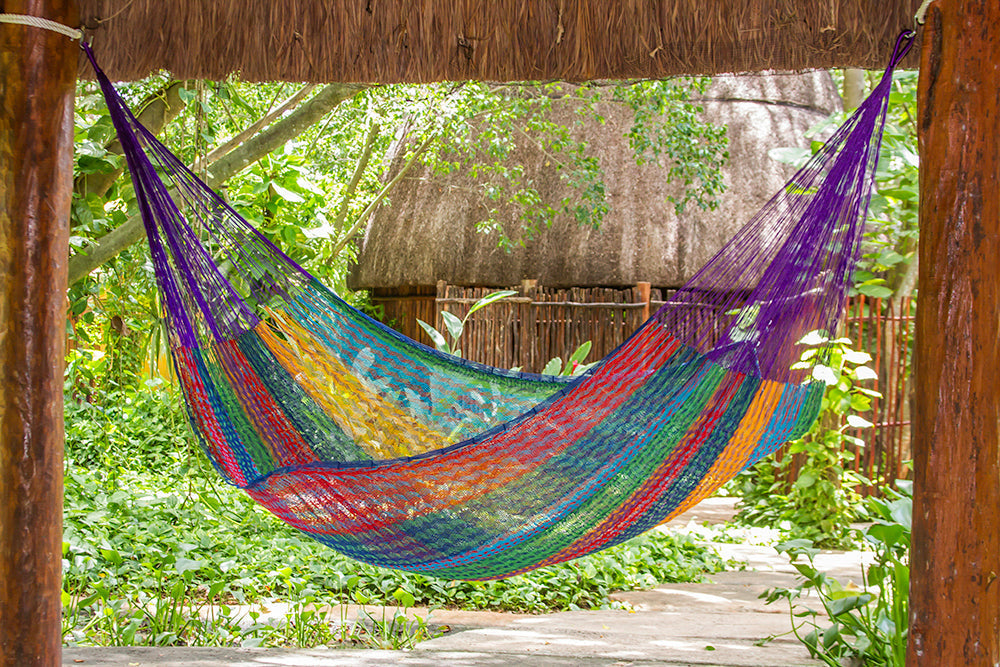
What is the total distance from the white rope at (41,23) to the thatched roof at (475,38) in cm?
13

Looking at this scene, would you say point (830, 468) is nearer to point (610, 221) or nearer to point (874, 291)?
point (874, 291)

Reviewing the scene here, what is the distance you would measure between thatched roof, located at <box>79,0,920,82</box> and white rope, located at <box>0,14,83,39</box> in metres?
0.13

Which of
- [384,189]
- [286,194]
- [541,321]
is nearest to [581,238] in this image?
[541,321]

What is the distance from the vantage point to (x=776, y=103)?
6.72 metres

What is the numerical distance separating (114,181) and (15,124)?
1.24 meters

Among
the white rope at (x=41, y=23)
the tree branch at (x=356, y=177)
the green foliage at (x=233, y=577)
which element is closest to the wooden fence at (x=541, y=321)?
the tree branch at (x=356, y=177)

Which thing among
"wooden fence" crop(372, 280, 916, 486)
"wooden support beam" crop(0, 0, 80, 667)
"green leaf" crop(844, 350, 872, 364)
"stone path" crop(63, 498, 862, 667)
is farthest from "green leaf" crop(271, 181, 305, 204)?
"wooden fence" crop(372, 280, 916, 486)

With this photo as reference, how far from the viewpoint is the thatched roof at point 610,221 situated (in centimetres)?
585

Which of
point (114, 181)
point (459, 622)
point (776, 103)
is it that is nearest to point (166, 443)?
point (114, 181)

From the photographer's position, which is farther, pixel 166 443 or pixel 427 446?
pixel 166 443

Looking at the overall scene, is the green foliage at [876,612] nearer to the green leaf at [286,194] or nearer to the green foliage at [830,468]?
the green foliage at [830,468]

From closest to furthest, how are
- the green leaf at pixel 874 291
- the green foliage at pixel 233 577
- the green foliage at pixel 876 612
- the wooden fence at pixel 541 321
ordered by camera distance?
the green foliage at pixel 876 612
the green foliage at pixel 233 577
the green leaf at pixel 874 291
the wooden fence at pixel 541 321

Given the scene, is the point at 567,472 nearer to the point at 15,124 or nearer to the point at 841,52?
the point at 841,52

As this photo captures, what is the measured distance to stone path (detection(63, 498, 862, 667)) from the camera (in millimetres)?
1745
